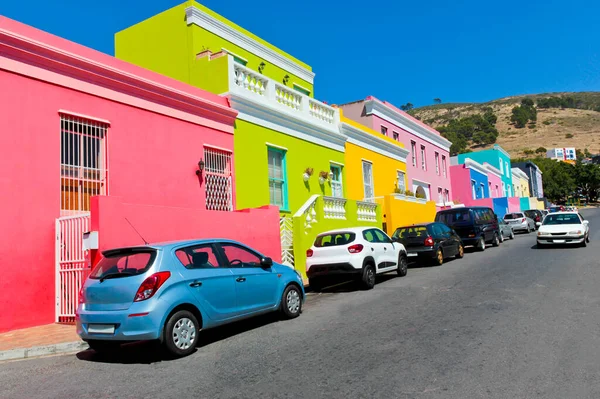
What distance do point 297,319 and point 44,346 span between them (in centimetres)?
408

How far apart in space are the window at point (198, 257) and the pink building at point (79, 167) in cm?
262

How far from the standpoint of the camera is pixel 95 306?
6.70 meters

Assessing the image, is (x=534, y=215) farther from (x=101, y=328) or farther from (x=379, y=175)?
(x=101, y=328)

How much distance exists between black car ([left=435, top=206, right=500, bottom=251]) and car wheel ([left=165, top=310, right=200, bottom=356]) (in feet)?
50.9

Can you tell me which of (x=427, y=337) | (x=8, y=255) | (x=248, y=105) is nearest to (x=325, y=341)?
(x=427, y=337)

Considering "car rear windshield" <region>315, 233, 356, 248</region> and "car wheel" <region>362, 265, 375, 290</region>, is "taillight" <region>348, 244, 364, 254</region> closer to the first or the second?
"car rear windshield" <region>315, 233, 356, 248</region>

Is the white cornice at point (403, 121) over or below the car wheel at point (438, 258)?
over

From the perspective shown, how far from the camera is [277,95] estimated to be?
16.7 m

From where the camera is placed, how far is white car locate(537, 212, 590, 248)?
18.9 m

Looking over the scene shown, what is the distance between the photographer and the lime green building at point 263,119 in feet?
49.2

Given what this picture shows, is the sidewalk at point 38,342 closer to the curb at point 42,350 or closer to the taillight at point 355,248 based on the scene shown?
the curb at point 42,350

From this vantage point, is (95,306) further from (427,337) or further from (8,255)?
(427,337)

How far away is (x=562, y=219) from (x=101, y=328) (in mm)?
19450

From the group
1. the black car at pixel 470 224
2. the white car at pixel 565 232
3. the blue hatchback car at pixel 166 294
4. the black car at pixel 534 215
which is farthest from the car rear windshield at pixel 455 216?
the black car at pixel 534 215
